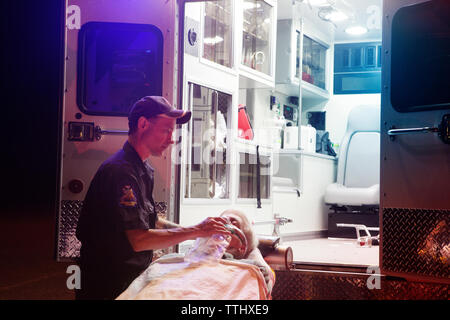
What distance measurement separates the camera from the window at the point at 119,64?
11.1 feet

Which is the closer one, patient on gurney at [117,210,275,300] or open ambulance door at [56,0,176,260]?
patient on gurney at [117,210,275,300]

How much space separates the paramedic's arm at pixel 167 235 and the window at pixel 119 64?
1.17 metres

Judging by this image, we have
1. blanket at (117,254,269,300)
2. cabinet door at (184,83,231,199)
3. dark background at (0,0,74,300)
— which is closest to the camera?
blanket at (117,254,269,300)

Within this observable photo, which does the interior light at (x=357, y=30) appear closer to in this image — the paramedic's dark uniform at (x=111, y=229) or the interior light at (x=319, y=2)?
the interior light at (x=319, y=2)

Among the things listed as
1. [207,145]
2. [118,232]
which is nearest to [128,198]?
[118,232]

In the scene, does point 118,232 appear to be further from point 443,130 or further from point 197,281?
point 443,130

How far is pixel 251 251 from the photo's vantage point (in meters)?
2.96

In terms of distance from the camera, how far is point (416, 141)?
126 inches

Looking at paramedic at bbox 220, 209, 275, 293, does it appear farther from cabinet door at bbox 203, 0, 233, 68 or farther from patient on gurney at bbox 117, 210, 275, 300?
cabinet door at bbox 203, 0, 233, 68

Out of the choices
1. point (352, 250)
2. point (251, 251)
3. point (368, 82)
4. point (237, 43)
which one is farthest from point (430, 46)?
point (368, 82)

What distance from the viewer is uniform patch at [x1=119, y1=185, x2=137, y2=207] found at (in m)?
2.44

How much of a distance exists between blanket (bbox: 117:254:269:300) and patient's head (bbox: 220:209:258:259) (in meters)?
0.39

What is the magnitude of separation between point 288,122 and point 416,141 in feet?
14.6

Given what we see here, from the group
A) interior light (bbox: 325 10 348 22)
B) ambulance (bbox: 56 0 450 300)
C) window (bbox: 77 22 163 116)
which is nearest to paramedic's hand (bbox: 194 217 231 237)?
ambulance (bbox: 56 0 450 300)
